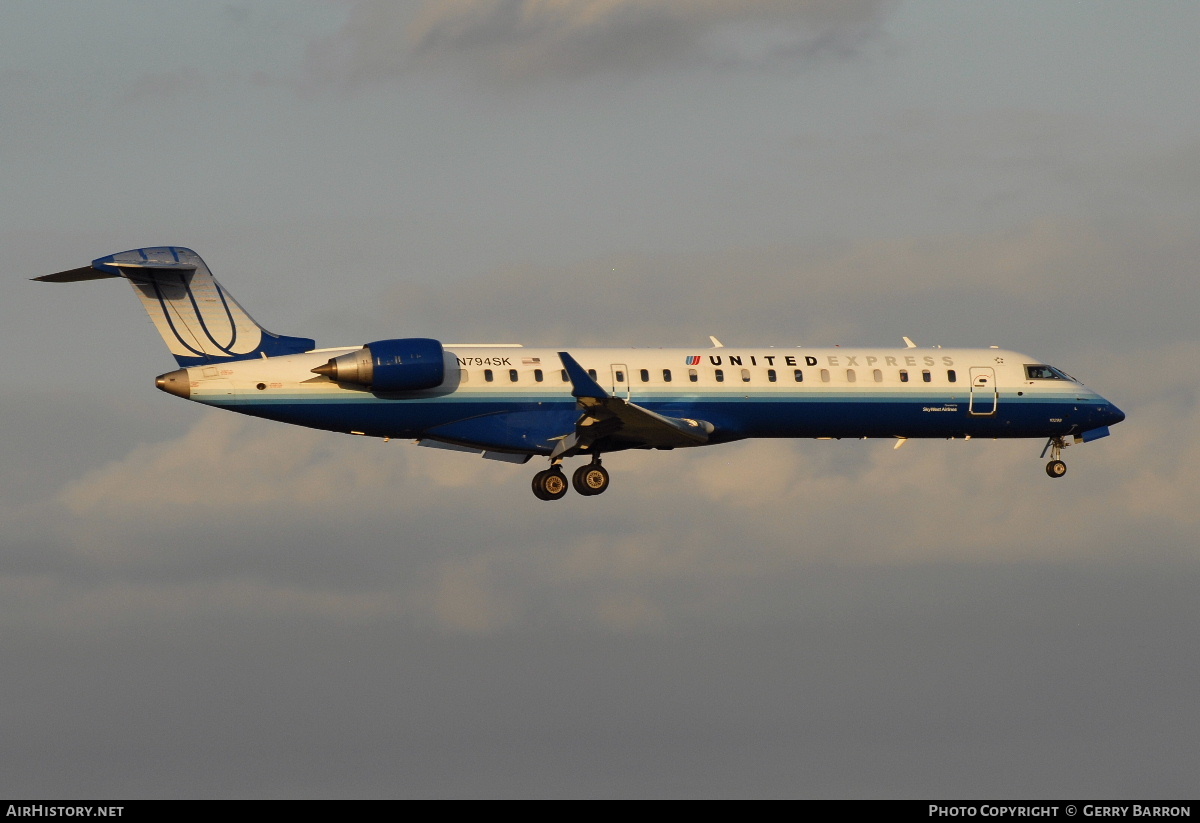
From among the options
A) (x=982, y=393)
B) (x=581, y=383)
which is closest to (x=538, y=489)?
(x=581, y=383)

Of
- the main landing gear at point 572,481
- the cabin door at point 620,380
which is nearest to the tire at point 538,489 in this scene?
the main landing gear at point 572,481

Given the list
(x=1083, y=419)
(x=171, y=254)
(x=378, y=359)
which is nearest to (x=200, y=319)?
(x=171, y=254)

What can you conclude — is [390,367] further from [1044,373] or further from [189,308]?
[1044,373]

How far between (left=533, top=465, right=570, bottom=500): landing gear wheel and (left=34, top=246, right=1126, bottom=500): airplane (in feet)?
0.13

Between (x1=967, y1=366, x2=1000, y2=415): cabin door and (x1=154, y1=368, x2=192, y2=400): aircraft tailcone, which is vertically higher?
(x1=967, y1=366, x2=1000, y2=415): cabin door

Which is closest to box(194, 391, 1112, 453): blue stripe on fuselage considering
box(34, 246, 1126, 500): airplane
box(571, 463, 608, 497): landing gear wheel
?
box(34, 246, 1126, 500): airplane

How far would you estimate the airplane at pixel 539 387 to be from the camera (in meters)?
37.2

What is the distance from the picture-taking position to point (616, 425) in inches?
1495

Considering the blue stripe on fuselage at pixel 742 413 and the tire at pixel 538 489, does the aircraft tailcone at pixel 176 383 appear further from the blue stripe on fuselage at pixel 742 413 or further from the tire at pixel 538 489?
the tire at pixel 538 489

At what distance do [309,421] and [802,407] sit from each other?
11.2 m

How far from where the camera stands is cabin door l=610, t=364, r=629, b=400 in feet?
127

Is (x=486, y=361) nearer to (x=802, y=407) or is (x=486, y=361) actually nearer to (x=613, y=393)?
(x=613, y=393)

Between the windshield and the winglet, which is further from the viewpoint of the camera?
the windshield

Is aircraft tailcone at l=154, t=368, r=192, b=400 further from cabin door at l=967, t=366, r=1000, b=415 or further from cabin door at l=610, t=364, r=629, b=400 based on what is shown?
cabin door at l=967, t=366, r=1000, b=415
